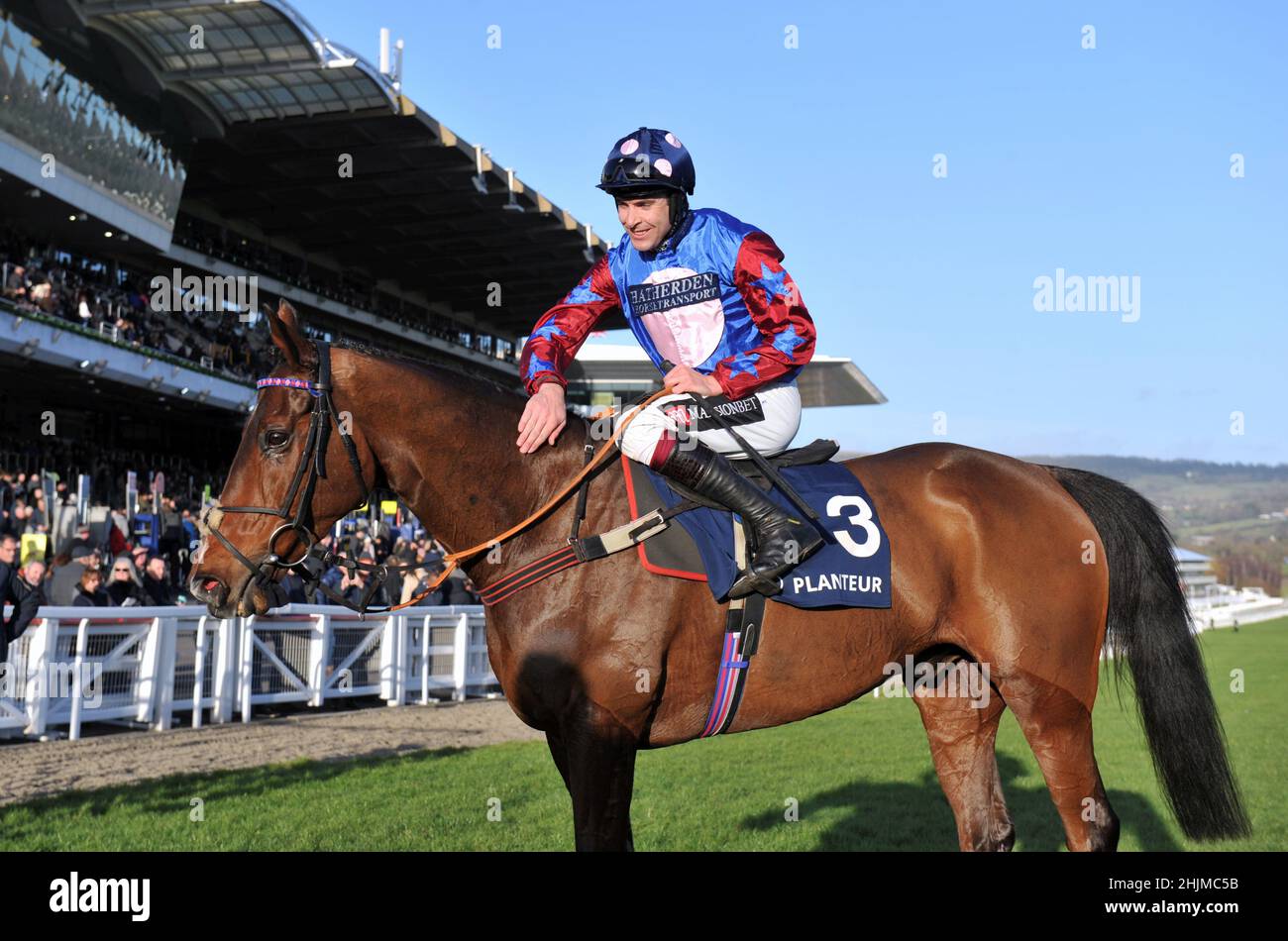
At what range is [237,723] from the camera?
9.77 metres

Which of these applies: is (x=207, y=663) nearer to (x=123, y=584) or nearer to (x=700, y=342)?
(x=123, y=584)

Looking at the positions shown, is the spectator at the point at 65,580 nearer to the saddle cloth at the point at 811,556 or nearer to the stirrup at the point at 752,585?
the saddle cloth at the point at 811,556

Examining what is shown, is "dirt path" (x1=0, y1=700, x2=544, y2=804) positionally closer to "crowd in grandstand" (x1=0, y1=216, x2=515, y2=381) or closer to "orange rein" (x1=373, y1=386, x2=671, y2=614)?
"orange rein" (x1=373, y1=386, x2=671, y2=614)

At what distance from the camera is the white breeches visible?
283cm

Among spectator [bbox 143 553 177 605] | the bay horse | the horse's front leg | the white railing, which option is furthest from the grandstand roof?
the horse's front leg

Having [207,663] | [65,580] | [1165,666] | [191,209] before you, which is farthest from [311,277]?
[1165,666]

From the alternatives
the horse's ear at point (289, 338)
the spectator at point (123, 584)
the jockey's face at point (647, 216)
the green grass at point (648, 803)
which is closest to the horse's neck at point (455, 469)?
the horse's ear at point (289, 338)

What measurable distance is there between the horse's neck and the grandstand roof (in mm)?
19389

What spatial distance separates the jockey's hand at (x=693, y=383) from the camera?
114 inches

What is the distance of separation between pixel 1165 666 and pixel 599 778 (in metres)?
1.85

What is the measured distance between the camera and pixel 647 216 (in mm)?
2947
